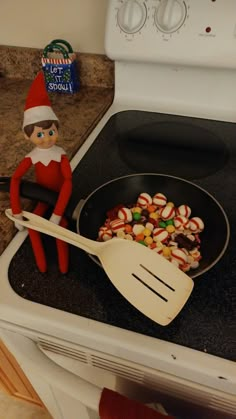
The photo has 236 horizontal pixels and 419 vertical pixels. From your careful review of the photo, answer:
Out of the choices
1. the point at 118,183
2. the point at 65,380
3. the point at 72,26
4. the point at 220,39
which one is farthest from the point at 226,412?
the point at 72,26

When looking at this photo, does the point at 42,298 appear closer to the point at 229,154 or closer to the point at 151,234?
the point at 151,234

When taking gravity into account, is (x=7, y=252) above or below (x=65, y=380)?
above

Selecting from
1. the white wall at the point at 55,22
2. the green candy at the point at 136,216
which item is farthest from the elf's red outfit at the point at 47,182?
the white wall at the point at 55,22

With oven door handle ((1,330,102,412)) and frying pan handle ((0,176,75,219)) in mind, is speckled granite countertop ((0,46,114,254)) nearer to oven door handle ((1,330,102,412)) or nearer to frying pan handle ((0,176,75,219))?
frying pan handle ((0,176,75,219))

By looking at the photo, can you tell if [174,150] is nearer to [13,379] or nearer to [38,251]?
[38,251]

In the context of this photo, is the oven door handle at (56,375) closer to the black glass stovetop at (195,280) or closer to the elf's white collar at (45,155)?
the black glass stovetop at (195,280)

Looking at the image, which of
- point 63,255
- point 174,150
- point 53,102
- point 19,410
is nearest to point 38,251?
point 63,255
